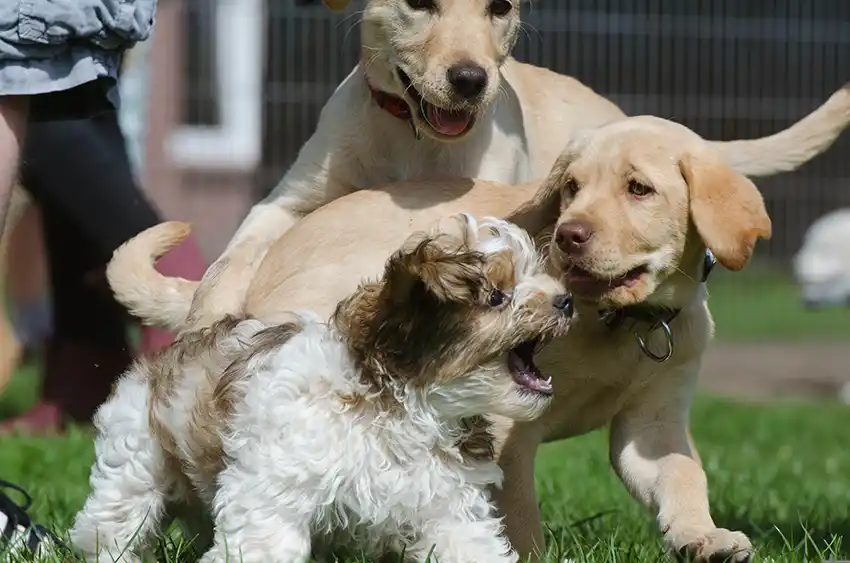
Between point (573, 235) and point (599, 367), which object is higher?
point (573, 235)

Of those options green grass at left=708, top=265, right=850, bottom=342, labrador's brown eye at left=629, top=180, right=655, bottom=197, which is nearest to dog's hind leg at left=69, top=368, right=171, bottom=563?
labrador's brown eye at left=629, top=180, right=655, bottom=197

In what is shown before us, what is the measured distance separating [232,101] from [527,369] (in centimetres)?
1056

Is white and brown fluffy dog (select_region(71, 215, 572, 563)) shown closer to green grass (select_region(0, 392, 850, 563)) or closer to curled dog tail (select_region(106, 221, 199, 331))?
green grass (select_region(0, 392, 850, 563))

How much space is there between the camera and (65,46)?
171 inches

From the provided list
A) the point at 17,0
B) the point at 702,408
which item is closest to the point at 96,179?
the point at 17,0

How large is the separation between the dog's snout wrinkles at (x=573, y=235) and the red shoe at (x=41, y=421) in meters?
4.72

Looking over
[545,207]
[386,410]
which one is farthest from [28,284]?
[386,410]

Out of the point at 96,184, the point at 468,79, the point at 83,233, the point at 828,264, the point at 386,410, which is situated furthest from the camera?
the point at 828,264

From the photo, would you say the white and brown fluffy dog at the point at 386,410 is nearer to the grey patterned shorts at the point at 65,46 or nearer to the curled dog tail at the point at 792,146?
the grey patterned shorts at the point at 65,46

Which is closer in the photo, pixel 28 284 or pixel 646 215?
pixel 646 215

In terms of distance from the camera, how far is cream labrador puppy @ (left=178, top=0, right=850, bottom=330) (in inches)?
182

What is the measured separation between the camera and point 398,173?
4.96 m

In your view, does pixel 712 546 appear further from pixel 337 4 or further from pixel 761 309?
pixel 761 309

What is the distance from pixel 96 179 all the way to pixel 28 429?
1.43 meters
